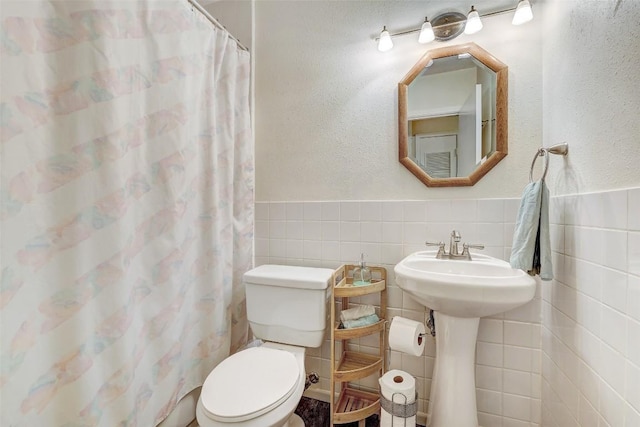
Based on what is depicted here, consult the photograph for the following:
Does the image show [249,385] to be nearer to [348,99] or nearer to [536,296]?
[536,296]

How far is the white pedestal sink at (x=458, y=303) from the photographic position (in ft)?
3.06

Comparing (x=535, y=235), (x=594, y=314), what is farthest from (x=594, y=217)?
(x=594, y=314)

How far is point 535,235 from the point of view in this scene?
1014mm

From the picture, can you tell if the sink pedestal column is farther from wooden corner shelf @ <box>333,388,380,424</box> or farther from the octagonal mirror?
the octagonal mirror

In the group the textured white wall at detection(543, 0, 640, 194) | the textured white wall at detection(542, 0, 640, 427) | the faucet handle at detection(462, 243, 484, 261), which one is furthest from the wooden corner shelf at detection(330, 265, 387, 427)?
the textured white wall at detection(543, 0, 640, 194)

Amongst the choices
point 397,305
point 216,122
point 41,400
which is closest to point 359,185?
point 397,305

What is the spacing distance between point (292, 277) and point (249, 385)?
0.47 metres

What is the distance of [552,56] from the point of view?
1.14 meters

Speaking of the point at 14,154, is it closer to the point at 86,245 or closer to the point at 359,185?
the point at 86,245

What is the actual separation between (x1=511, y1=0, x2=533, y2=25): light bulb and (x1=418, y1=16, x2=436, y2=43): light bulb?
337mm

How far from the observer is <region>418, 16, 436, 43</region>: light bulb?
1315 millimetres

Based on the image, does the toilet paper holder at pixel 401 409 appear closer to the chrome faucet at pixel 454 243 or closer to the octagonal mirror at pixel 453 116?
the chrome faucet at pixel 454 243

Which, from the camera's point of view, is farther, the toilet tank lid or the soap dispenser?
the soap dispenser

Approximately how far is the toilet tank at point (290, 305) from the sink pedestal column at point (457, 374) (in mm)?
526
